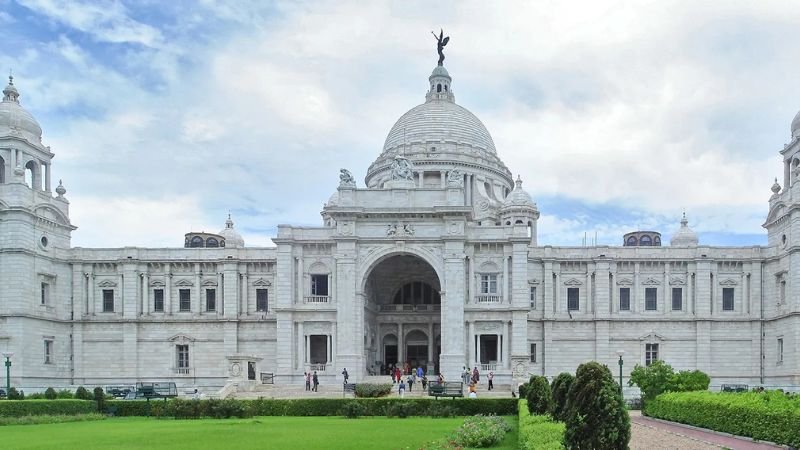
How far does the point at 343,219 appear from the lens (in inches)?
2199

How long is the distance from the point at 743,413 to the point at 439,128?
52.8 m

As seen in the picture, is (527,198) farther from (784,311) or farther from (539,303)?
(784,311)

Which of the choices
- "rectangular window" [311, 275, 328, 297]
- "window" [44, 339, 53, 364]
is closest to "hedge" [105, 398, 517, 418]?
"rectangular window" [311, 275, 328, 297]

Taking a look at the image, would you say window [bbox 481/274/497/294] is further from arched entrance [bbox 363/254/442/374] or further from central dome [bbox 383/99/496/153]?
central dome [bbox 383/99/496/153]

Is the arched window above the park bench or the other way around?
above

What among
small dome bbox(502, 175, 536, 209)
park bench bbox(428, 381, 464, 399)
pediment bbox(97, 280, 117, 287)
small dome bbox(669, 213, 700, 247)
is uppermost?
small dome bbox(502, 175, 536, 209)

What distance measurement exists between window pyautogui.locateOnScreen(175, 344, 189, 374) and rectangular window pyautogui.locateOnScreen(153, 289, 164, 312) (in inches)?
Answer: 133

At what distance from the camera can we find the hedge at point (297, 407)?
120ft

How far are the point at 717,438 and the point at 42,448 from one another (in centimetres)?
2194

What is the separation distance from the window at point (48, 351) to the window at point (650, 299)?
1797 inches

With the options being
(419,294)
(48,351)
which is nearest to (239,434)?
(48,351)

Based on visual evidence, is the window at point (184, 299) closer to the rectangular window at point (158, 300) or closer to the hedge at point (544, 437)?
the rectangular window at point (158, 300)

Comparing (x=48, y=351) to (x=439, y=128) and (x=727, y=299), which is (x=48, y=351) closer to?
(x=439, y=128)

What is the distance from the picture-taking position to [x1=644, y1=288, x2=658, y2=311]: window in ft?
206
